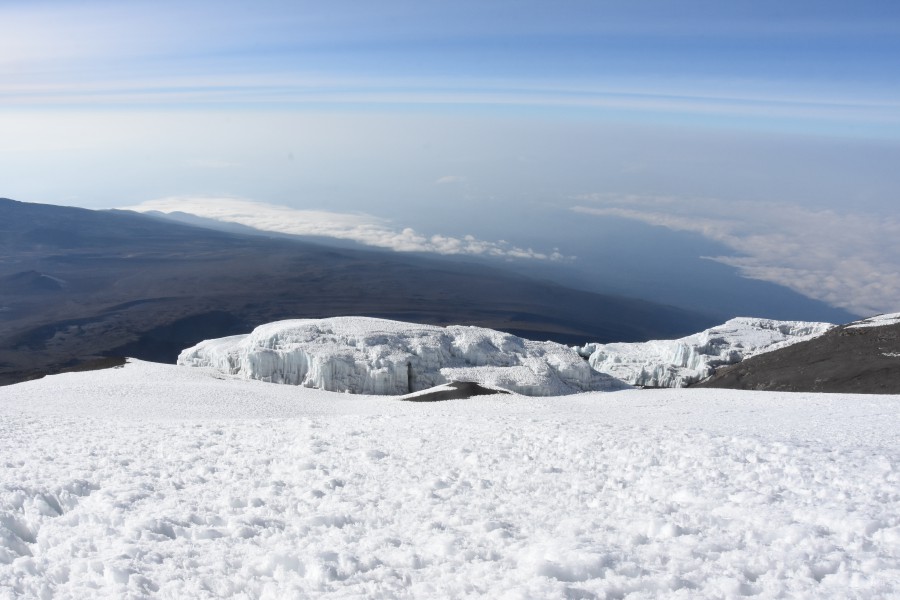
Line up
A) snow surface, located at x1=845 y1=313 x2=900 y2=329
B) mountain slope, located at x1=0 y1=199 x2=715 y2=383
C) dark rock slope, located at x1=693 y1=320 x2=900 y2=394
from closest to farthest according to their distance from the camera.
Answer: dark rock slope, located at x1=693 y1=320 x2=900 y2=394
snow surface, located at x1=845 y1=313 x2=900 y2=329
mountain slope, located at x1=0 y1=199 x2=715 y2=383

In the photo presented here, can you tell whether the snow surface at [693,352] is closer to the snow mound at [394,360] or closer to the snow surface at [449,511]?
the snow mound at [394,360]

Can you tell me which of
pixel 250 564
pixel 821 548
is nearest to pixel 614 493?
pixel 821 548

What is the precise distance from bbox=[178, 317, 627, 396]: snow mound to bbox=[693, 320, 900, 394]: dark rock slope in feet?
34.8

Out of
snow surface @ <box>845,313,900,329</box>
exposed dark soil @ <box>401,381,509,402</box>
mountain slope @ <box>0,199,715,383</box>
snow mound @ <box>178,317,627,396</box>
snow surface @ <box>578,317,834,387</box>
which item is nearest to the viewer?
exposed dark soil @ <box>401,381,509,402</box>

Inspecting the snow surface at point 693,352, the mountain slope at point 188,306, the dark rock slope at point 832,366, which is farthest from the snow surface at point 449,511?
the mountain slope at point 188,306

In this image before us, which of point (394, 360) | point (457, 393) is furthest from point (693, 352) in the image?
point (394, 360)

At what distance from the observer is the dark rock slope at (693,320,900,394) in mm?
36969

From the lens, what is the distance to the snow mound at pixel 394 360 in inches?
1730

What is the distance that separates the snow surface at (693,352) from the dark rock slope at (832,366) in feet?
11.4

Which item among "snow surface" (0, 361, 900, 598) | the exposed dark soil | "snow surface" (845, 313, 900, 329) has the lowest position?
the exposed dark soil

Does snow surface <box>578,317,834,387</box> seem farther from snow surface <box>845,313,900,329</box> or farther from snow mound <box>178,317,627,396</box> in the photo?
snow mound <box>178,317,627,396</box>

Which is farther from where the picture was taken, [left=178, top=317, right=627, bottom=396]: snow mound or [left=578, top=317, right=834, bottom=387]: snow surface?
[left=578, top=317, right=834, bottom=387]: snow surface

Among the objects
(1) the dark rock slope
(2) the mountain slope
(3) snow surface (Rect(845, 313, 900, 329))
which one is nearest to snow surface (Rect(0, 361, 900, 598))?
(1) the dark rock slope

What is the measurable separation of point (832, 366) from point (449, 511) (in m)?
41.5
